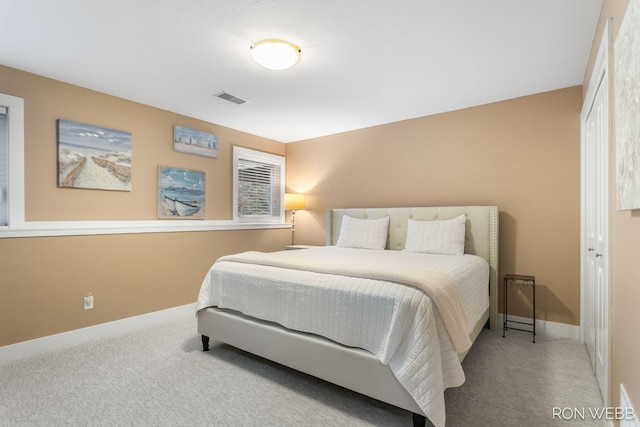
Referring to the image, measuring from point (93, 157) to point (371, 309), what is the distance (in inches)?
115

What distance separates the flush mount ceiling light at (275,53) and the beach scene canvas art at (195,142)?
1.81 m

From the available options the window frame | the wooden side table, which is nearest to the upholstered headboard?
the wooden side table

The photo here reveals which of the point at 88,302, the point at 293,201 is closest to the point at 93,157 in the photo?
the point at 88,302

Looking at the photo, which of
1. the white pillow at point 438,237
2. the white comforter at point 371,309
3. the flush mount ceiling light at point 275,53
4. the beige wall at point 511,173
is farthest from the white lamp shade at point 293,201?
the flush mount ceiling light at point 275,53

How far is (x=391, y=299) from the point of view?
5.51 ft

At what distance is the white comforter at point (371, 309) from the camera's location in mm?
1529

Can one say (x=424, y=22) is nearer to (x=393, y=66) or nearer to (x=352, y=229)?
(x=393, y=66)

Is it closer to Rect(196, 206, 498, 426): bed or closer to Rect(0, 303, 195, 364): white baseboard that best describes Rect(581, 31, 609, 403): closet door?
Rect(196, 206, 498, 426): bed

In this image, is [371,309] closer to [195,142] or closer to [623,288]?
[623,288]

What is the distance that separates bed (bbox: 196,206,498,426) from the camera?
156 cm

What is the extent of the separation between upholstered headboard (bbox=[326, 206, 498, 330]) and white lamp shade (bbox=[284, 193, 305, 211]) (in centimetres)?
118


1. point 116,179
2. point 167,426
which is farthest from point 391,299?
point 116,179

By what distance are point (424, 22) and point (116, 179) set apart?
306 cm

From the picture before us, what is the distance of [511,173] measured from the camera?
127 inches
